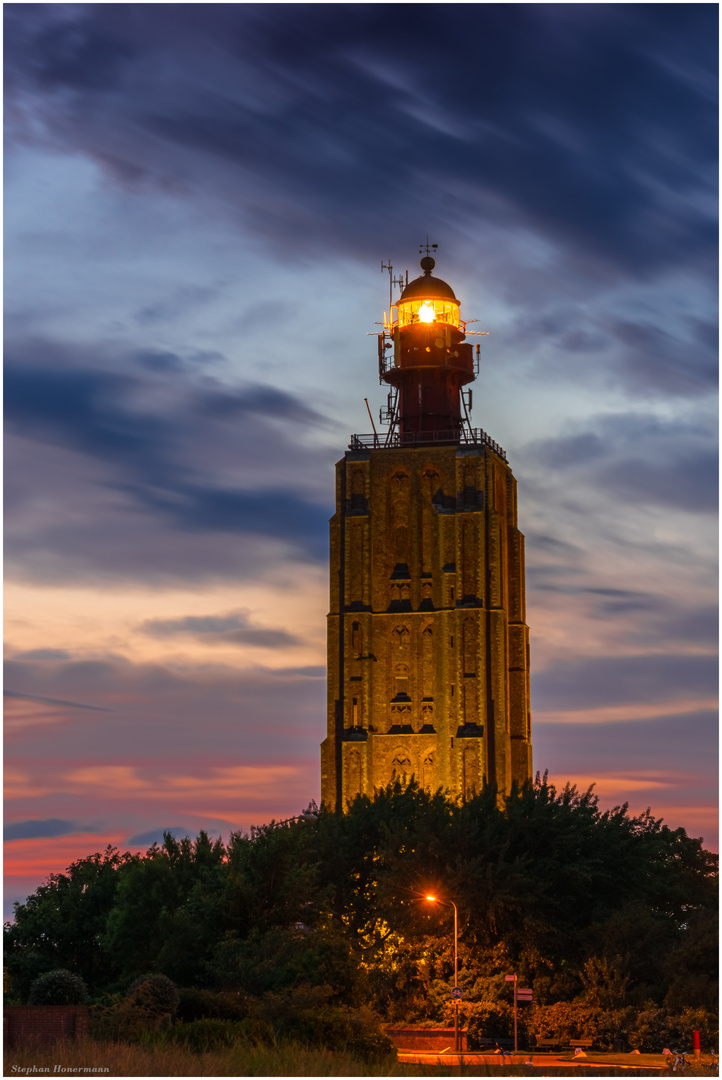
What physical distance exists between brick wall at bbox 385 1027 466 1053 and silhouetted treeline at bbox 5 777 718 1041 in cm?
201

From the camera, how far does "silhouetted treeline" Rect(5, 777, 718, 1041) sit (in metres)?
53.5

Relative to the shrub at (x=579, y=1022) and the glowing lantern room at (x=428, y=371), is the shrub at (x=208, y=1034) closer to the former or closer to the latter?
the shrub at (x=579, y=1022)

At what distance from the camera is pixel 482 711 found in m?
102

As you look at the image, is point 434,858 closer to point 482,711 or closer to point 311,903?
point 311,903

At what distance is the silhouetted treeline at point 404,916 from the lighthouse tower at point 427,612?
90.5 feet

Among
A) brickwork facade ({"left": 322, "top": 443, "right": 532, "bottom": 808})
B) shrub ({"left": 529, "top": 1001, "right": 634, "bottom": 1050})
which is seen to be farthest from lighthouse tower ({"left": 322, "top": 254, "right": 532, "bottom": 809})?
shrub ({"left": 529, "top": 1001, "right": 634, "bottom": 1050})

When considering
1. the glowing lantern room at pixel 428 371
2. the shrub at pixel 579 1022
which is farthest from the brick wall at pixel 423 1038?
the glowing lantern room at pixel 428 371

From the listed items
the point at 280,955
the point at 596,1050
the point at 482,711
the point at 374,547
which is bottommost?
the point at 596,1050

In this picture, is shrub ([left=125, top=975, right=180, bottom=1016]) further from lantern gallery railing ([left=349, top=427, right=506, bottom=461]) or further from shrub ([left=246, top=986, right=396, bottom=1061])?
lantern gallery railing ([left=349, top=427, right=506, bottom=461])

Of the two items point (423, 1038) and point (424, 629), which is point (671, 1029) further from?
point (424, 629)

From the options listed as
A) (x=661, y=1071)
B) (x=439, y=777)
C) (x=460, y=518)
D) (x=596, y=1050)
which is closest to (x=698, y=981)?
(x=596, y=1050)

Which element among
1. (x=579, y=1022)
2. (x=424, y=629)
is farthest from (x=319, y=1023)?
(x=424, y=629)

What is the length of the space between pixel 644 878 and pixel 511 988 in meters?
11.3

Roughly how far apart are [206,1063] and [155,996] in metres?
9.62
